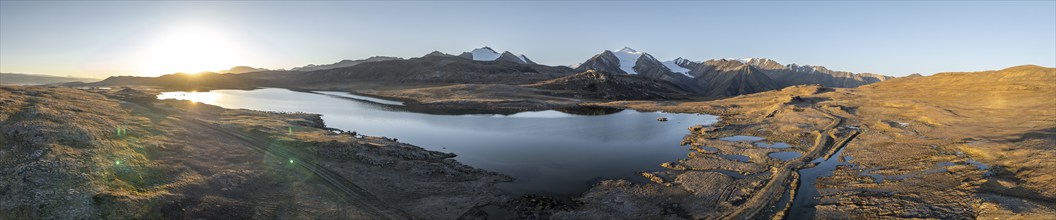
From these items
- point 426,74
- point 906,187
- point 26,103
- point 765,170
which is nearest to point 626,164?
point 765,170

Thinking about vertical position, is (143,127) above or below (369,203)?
above

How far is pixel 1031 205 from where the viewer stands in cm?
2194

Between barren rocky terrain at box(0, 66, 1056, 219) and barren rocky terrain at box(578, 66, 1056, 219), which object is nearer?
barren rocky terrain at box(0, 66, 1056, 219)

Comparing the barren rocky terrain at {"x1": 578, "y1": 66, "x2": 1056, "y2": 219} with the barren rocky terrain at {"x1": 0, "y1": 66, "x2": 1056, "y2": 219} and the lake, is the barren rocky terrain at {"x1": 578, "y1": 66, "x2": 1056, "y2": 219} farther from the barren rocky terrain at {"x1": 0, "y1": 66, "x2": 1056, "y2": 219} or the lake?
the lake

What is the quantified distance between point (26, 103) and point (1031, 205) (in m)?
62.2

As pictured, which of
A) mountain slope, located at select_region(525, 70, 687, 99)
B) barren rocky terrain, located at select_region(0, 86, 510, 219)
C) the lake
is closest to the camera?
barren rocky terrain, located at select_region(0, 86, 510, 219)

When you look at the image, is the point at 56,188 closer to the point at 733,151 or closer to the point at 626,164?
the point at 626,164

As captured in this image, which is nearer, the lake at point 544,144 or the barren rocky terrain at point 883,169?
the barren rocky terrain at point 883,169

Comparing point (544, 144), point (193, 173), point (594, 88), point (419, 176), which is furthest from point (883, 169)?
point (594, 88)

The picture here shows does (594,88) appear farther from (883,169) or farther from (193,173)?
(193,173)

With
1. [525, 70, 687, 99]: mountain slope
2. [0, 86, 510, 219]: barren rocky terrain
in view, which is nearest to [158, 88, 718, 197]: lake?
[0, 86, 510, 219]: barren rocky terrain

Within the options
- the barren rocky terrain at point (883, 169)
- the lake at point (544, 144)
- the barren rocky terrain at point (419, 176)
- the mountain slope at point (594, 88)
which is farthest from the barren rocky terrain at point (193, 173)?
the mountain slope at point (594, 88)

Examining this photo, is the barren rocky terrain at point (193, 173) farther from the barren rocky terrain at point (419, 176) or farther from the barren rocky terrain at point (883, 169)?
the barren rocky terrain at point (883, 169)

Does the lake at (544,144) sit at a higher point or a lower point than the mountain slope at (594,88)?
lower
